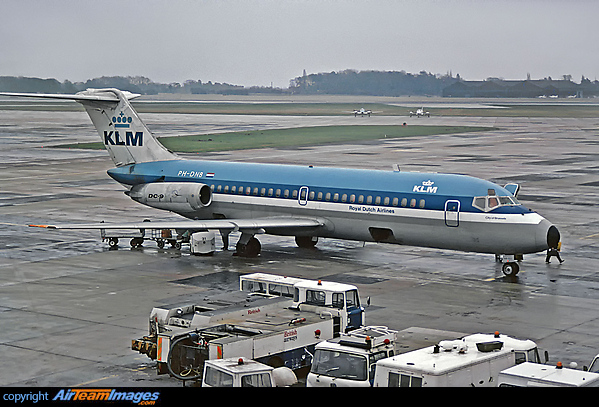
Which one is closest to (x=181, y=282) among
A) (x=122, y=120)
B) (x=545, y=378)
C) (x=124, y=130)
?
(x=124, y=130)

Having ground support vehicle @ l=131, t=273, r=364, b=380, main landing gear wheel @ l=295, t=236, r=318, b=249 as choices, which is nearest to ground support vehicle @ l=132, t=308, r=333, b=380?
ground support vehicle @ l=131, t=273, r=364, b=380

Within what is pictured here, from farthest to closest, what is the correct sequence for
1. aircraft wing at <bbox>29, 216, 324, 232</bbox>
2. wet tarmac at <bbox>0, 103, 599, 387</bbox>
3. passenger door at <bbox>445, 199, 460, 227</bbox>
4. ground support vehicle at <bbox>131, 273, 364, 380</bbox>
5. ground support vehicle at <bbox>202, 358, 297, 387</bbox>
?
aircraft wing at <bbox>29, 216, 324, 232</bbox> → passenger door at <bbox>445, 199, 460, 227</bbox> → wet tarmac at <bbox>0, 103, 599, 387</bbox> → ground support vehicle at <bbox>131, 273, 364, 380</bbox> → ground support vehicle at <bbox>202, 358, 297, 387</bbox>

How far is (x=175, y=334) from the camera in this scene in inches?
754

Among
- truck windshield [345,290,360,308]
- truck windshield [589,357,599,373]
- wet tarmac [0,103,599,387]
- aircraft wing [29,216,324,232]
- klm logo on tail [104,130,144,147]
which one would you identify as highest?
klm logo on tail [104,130,144,147]

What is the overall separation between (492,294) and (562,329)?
464 centimetres

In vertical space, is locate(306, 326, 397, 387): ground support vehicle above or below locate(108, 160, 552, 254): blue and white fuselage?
Answer: below

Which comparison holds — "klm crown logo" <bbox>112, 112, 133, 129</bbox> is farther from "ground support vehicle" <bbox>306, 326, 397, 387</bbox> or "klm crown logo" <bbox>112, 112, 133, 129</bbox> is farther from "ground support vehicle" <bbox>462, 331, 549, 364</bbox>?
"ground support vehicle" <bbox>462, 331, 549, 364</bbox>

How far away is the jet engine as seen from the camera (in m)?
37.3

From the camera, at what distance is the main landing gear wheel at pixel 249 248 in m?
35.1

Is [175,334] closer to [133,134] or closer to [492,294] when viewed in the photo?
[492,294]

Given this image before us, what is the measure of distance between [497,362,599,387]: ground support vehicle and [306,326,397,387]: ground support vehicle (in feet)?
9.73

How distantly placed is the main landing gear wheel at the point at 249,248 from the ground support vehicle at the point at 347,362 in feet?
55.9

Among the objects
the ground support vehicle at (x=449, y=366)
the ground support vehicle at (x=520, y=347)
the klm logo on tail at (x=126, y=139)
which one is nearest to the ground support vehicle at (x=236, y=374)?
the ground support vehicle at (x=449, y=366)
